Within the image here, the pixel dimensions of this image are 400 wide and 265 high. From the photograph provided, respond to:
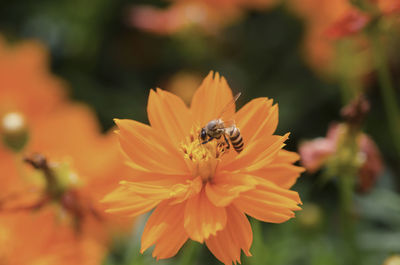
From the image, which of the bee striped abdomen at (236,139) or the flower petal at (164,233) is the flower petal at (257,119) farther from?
the flower petal at (164,233)

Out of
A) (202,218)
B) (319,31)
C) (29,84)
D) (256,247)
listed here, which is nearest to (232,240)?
(202,218)

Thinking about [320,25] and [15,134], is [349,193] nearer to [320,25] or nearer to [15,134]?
[15,134]

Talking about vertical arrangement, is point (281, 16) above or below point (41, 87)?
above

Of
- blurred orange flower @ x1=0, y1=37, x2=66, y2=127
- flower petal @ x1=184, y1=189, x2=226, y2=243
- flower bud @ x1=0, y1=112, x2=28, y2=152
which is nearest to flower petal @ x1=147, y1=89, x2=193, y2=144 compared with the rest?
flower petal @ x1=184, y1=189, x2=226, y2=243

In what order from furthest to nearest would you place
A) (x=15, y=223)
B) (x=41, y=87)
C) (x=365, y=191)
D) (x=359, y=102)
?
(x=41, y=87) < (x=15, y=223) < (x=365, y=191) < (x=359, y=102)

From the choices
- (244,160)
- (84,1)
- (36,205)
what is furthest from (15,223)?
(84,1)

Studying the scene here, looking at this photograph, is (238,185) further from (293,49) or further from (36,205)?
(293,49)

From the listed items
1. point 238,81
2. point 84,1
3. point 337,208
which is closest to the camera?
point 337,208

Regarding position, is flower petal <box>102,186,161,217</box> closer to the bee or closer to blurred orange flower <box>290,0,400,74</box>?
the bee
